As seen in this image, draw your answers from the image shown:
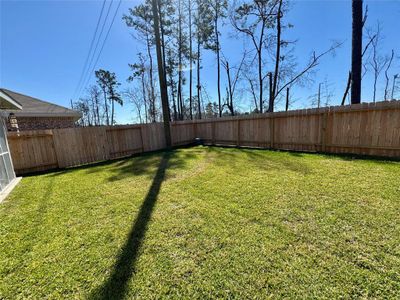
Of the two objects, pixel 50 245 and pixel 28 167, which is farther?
pixel 28 167

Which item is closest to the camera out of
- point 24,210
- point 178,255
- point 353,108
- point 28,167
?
point 178,255

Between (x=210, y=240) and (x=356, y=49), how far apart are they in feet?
27.0

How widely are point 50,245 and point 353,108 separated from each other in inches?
299

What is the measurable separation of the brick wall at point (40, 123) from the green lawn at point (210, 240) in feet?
26.9

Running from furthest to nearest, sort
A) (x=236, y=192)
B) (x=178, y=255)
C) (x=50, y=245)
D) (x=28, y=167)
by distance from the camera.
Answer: (x=28, y=167)
(x=236, y=192)
(x=50, y=245)
(x=178, y=255)

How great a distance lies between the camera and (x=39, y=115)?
10.1 metres

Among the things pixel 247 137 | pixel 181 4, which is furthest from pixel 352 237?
pixel 181 4

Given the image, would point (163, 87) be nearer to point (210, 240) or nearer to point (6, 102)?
point (6, 102)

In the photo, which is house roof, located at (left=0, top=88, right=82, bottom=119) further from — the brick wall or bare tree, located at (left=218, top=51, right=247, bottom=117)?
bare tree, located at (left=218, top=51, right=247, bottom=117)

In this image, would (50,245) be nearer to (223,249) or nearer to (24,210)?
(24,210)

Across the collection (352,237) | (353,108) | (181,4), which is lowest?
(352,237)

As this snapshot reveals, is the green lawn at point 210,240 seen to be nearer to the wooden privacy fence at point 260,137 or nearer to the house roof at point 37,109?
the wooden privacy fence at point 260,137

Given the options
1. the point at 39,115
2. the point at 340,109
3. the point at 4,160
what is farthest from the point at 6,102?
the point at 340,109

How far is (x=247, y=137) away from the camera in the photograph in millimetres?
9133
